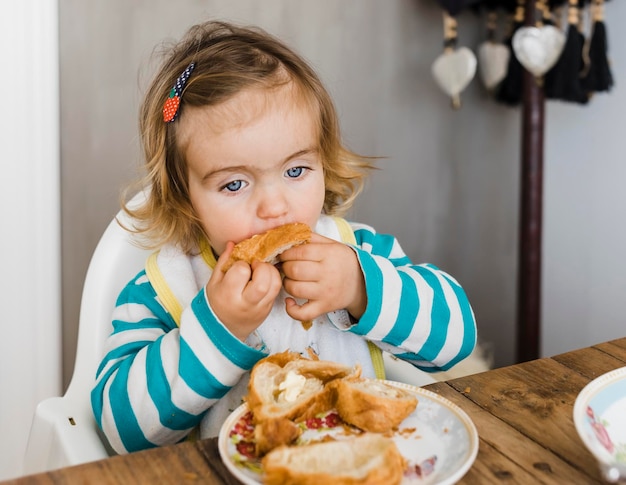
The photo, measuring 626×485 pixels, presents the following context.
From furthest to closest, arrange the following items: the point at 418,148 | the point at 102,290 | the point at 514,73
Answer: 1. the point at 418,148
2. the point at 514,73
3. the point at 102,290

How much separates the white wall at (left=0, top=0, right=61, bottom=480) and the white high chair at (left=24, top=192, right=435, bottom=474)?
0.58 meters

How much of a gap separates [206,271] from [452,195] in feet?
4.20

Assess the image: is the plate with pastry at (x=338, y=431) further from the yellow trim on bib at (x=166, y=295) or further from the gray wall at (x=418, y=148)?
the gray wall at (x=418, y=148)

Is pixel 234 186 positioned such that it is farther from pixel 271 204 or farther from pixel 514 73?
pixel 514 73

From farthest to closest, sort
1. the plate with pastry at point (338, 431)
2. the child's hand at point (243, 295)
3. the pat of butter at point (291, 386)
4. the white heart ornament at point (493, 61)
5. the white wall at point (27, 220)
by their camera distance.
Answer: the white heart ornament at point (493, 61) < the white wall at point (27, 220) < the child's hand at point (243, 295) < the pat of butter at point (291, 386) < the plate with pastry at point (338, 431)

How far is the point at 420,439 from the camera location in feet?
2.02

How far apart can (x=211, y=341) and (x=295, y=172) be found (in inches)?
10.6

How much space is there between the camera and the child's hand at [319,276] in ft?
2.98

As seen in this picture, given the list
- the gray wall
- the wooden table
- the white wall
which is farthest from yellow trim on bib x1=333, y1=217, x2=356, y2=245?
the white wall

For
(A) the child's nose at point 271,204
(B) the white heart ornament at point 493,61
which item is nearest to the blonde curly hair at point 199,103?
(A) the child's nose at point 271,204

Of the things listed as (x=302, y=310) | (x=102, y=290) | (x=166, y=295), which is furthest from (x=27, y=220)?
(x=302, y=310)

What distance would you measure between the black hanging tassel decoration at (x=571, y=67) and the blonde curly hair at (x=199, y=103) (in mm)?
801

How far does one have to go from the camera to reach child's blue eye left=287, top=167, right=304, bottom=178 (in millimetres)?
978

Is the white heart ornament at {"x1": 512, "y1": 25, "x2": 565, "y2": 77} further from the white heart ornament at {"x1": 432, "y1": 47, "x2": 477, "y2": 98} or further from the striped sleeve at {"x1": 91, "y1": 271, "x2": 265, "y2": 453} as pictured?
the striped sleeve at {"x1": 91, "y1": 271, "x2": 265, "y2": 453}
